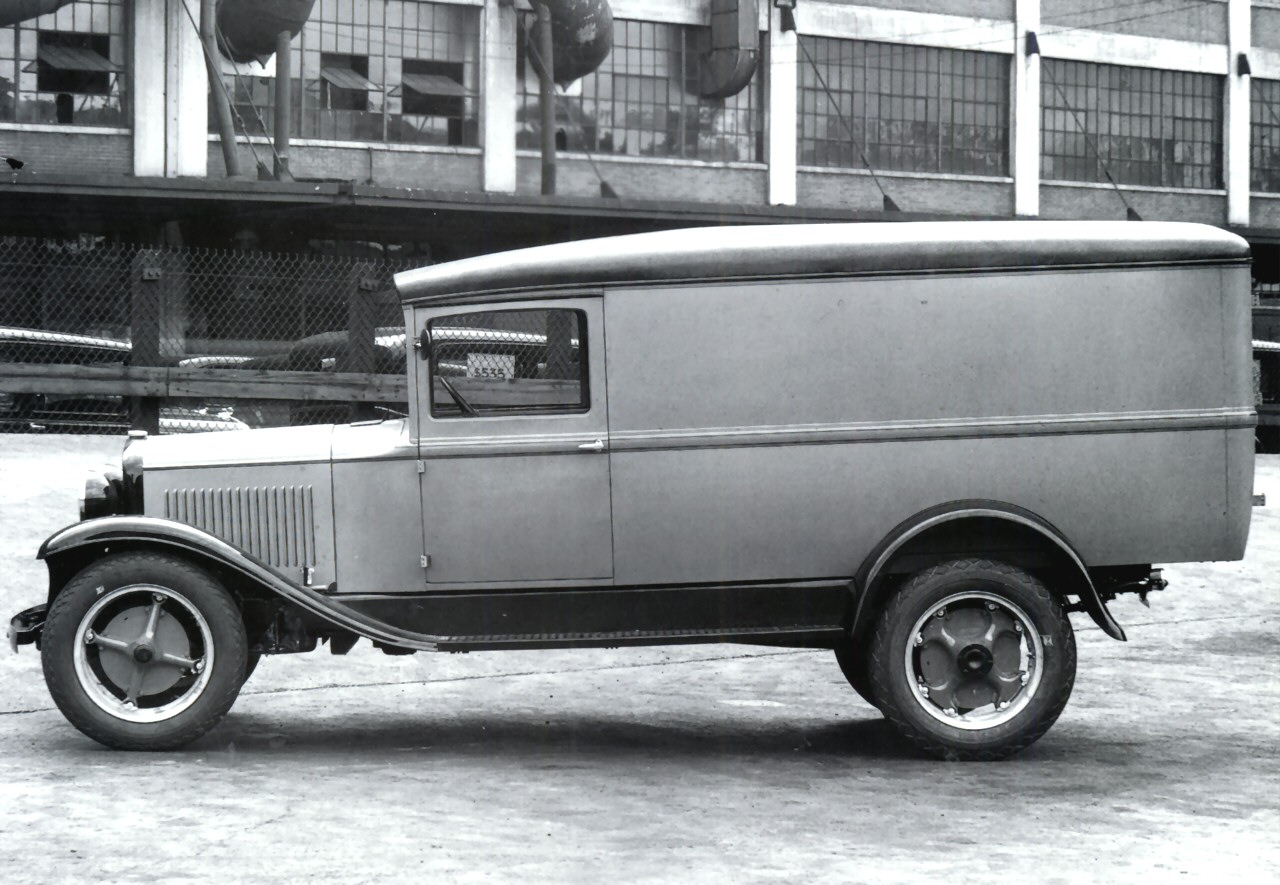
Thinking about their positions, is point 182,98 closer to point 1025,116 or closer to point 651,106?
point 651,106

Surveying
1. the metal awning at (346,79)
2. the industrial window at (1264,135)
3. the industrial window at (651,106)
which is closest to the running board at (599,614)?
the metal awning at (346,79)

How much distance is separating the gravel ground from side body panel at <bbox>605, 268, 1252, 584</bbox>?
1003mm

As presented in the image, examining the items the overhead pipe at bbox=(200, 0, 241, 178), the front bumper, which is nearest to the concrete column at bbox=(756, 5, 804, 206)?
the overhead pipe at bbox=(200, 0, 241, 178)

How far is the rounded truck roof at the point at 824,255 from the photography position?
307 inches

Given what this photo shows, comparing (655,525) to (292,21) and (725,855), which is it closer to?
(725,855)

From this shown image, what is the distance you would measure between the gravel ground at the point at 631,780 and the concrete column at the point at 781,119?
22.6m

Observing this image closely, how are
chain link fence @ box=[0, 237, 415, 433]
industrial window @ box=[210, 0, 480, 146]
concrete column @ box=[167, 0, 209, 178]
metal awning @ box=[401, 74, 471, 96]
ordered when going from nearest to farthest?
chain link fence @ box=[0, 237, 415, 433] → concrete column @ box=[167, 0, 209, 178] → industrial window @ box=[210, 0, 480, 146] → metal awning @ box=[401, 74, 471, 96]

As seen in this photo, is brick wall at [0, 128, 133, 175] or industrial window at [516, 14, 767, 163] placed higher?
industrial window at [516, 14, 767, 163]

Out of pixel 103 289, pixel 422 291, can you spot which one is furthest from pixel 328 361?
pixel 422 291

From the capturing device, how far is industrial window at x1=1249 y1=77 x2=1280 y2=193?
38.2 m

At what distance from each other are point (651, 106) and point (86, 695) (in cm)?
2575

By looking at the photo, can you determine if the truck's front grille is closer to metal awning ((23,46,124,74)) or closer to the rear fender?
the rear fender

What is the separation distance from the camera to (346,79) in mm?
29422

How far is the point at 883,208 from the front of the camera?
33.5m
